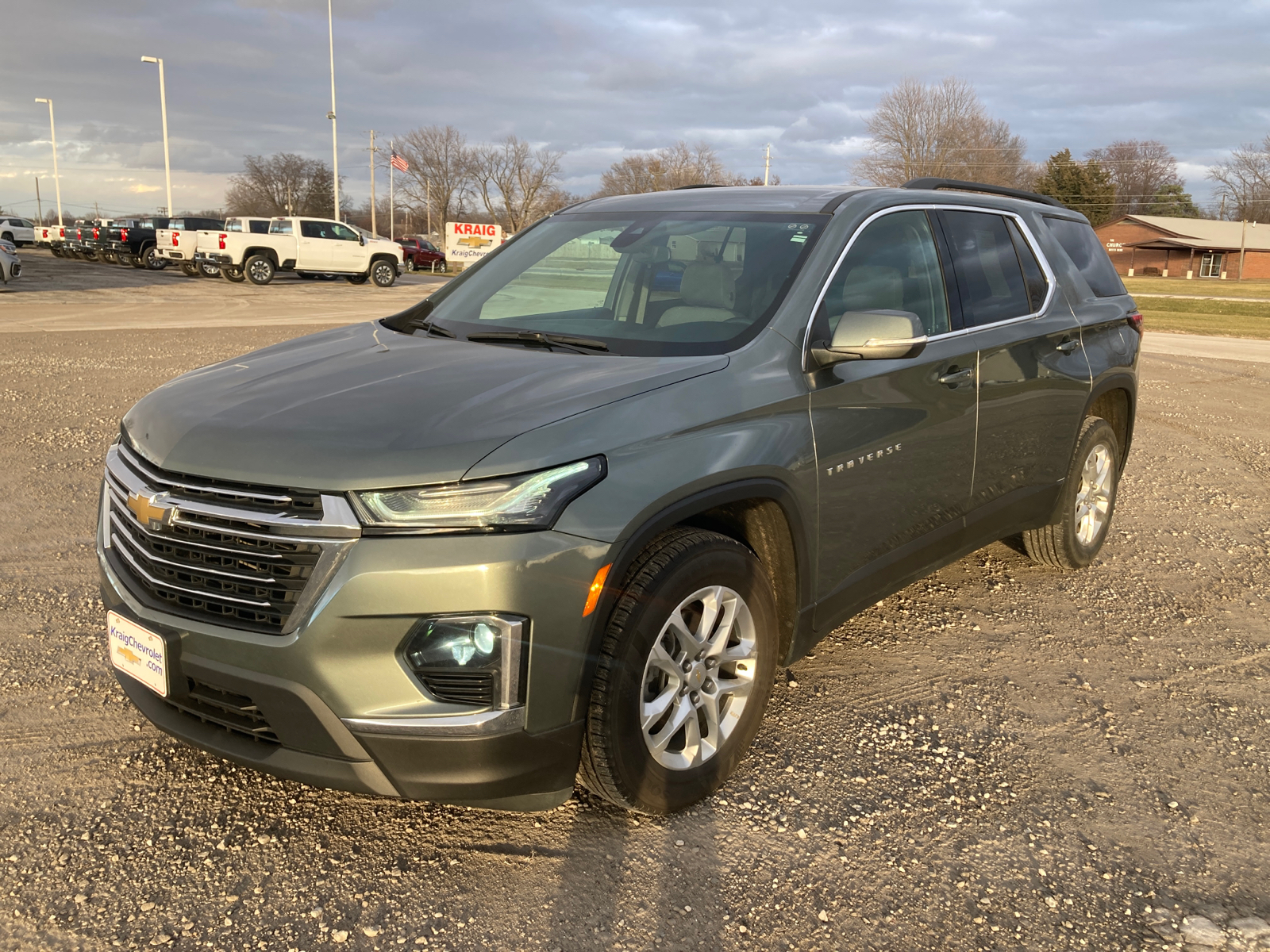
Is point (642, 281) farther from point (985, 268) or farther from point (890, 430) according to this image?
point (985, 268)

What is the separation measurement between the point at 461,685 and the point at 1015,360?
2939 millimetres

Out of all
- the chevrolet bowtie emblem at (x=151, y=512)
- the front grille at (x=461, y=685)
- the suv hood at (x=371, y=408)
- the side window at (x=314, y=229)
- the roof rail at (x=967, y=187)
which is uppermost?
the side window at (x=314, y=229)

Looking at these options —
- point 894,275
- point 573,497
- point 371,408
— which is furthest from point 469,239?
point 573,497

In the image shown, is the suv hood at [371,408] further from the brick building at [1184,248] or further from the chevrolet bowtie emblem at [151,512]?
the brick building at [1184,248]

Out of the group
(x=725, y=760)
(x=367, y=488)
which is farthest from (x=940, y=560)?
(x=367, y=488)

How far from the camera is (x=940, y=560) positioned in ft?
13.8

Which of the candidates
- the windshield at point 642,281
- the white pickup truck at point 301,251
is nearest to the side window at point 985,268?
the windshield at point 642,281

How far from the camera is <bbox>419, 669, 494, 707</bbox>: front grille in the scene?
2514mm

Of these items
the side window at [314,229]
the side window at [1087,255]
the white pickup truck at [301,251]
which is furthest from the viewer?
the side window at [314,229]

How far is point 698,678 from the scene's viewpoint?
3.05 m

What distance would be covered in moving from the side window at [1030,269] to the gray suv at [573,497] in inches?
15.2

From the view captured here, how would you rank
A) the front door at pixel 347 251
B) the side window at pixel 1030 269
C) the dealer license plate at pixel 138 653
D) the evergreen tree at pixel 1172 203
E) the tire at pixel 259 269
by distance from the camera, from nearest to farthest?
the dealer license plate at pixel 138 653
the side window at pixel 1030 269
the tire at pixel 259 269
the front door at pixel 347 251
the evergreen tree at pixel 1172 203

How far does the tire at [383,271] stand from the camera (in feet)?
104

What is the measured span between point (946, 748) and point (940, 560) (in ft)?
2.88
